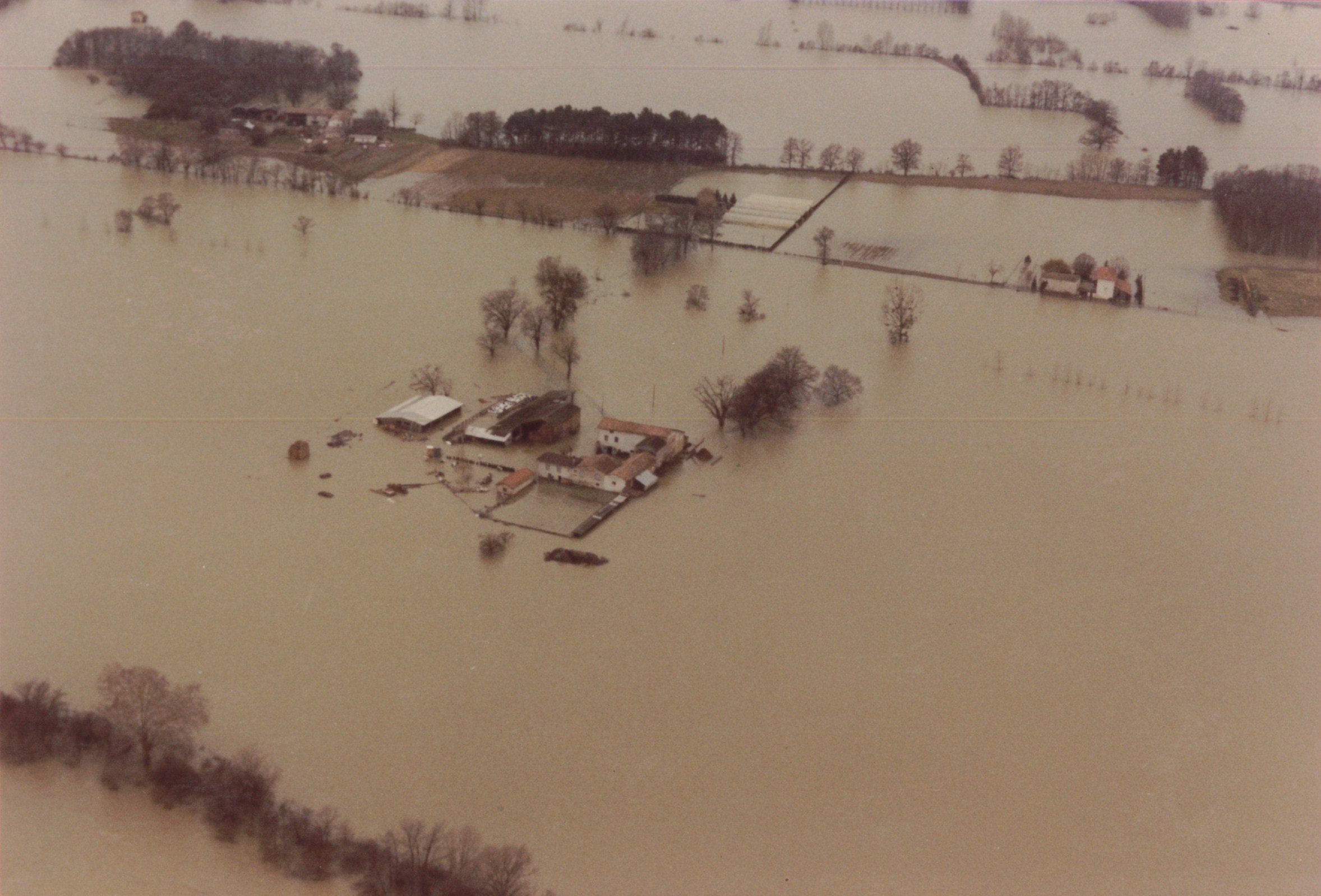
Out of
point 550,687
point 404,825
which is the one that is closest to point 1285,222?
point 550,687

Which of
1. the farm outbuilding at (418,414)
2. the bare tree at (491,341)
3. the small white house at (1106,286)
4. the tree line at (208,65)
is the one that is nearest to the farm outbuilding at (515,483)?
the farm outbuilding at (418,414)

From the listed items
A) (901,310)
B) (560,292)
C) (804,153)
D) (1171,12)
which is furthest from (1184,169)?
(1171,12)

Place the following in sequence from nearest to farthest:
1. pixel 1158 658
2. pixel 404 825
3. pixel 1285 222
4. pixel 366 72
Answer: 1. pixel 404 825
2. pixel 1158 658
3. pixel 1285 222
4. pixel 366 72

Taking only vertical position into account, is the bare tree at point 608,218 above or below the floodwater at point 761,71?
below

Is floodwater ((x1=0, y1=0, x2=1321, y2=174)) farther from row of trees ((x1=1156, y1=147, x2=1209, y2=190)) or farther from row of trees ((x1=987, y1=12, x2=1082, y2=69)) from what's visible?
row of trees ((x1=1156, y1=147, x2=1209, y2=190))

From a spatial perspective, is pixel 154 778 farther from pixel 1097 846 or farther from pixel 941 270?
pixel 941 270

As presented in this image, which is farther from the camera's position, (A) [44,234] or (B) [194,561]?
(A) [44,234]

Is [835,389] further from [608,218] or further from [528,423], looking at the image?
[608,218]

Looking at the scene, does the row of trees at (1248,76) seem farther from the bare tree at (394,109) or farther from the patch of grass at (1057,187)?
the bare tree at (394,109)

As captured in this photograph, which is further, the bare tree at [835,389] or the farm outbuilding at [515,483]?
the bare tree at [835,389]
